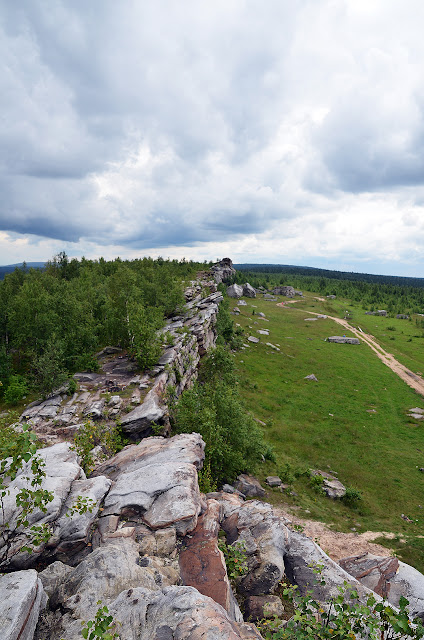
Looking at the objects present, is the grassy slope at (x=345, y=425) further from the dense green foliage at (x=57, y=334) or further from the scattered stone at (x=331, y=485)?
the dense green foliage at (x=57, y=334)

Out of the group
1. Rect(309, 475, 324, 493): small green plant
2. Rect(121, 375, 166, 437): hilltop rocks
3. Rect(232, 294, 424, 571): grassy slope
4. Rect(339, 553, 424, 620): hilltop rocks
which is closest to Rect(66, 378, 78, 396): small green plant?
Rect(121, 375, 166, 437): hilltop rocks

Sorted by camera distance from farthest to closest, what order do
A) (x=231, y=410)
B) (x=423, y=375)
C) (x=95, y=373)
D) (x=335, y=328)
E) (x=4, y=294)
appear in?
(x=335, y=328)
(x=423, y=375)
(x=4, y=294)
(x=95, y=373)
(x=231, y=410)

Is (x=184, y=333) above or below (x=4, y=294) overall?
below

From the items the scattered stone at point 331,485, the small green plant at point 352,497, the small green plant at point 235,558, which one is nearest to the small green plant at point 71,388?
the small green plant at point 235,558

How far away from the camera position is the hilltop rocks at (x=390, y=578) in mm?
15352

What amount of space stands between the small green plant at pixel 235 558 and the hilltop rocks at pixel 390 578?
308 inches

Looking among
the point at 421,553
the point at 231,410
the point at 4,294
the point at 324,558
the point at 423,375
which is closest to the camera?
the point at 324,558

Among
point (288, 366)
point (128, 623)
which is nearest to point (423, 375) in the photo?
point (288, 366)

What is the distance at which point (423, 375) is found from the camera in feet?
235

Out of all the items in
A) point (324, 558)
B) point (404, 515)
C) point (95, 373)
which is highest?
point (95, 373)

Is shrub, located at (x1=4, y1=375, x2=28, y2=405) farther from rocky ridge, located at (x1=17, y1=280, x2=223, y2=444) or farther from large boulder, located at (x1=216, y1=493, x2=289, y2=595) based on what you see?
large boulder, located at (x1=216, y1=493, x2=289, y2=595)

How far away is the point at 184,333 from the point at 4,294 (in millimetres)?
27755

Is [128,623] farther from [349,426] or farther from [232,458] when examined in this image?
[349,426]

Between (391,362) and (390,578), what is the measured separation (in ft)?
247
